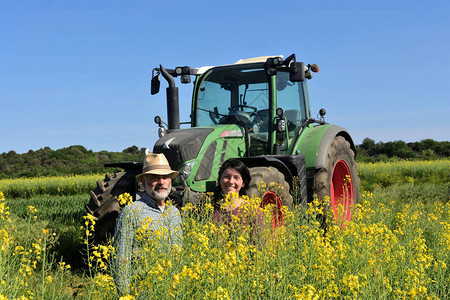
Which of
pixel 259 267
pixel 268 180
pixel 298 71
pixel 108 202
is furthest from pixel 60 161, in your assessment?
pixel 259 267

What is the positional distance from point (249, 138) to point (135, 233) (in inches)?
132

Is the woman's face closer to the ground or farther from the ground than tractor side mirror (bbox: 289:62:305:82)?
closer to the ground

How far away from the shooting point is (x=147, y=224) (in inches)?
111

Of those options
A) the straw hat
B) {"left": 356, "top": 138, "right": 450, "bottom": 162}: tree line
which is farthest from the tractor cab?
{"left": 356, "top": 138, "right": 450, "bottom": 162}: tree line

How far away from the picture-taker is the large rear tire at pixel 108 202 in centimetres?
488

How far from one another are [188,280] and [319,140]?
440 cm

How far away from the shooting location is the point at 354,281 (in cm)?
245

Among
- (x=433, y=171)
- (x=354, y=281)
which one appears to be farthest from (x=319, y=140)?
(x=433, y=171)

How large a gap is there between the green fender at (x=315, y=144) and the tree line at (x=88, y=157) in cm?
1842

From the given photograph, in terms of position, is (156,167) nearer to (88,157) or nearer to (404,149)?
(404,149)

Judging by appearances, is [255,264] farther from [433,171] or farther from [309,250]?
[433,171]

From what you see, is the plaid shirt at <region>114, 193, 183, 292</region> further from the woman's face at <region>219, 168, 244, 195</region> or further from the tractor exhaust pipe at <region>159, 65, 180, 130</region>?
the tractor exhaust pipe at <region>159, 65, 180, 130</region>

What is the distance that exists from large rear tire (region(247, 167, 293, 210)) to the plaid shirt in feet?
4.73

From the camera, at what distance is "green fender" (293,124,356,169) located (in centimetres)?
634
